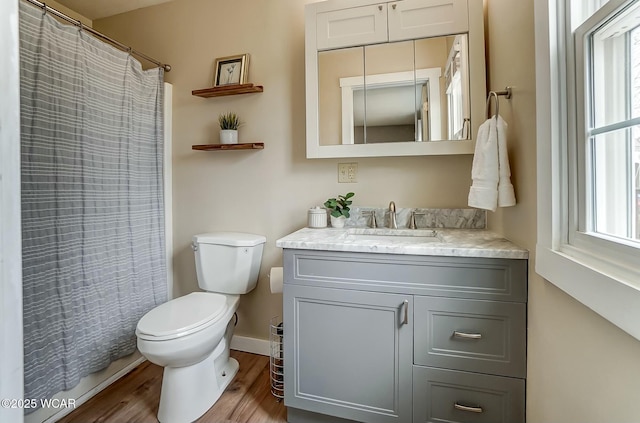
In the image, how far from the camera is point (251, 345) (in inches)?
80.6

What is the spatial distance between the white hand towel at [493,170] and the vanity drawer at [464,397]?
2.21 feet

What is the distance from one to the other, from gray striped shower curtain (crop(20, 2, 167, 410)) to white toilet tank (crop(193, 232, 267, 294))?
1.36ft

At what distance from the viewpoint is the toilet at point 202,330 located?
1.32 meters

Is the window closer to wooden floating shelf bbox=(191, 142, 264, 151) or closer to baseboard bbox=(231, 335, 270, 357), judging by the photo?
wooden floating shelf bbox=(191, 142, 264, 151)

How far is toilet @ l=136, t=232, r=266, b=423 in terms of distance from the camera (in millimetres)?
1322

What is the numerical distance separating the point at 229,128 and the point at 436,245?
1.48m

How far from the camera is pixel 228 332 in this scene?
1814 millimetres

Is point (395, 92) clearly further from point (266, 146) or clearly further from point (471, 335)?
point (471, 335)

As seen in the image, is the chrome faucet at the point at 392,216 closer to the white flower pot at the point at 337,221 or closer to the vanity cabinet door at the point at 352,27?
the white flower pot at the point at 337,221

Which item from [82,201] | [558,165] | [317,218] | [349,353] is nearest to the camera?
[558,165]

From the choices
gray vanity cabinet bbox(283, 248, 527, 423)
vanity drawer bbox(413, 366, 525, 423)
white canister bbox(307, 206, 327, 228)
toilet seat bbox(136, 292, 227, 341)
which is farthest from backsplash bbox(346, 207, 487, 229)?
toilet seat bbox(136, 292, 227, 341)

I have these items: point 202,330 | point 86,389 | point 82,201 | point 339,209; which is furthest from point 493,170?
point 86,389

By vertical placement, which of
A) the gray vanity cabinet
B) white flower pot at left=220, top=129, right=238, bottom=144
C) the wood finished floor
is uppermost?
white flower pot at left=220, top=129, right=238, bottom=144

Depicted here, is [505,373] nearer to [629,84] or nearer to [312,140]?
[629,84]
